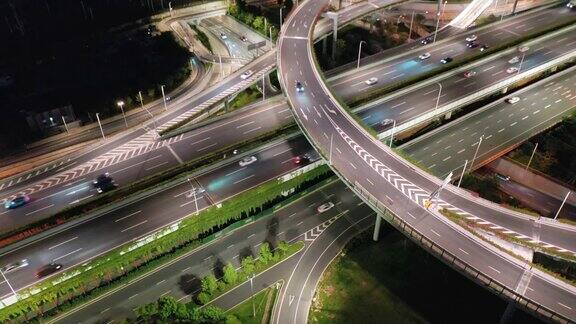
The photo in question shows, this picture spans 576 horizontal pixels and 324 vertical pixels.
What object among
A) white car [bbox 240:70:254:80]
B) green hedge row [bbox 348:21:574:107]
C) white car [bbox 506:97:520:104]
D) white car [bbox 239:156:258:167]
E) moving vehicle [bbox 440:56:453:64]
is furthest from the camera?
moving vehicle [bbox 440:56:453:64]

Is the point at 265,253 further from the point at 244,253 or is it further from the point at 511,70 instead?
the point at 511,70

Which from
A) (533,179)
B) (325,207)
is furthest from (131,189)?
(533,179)

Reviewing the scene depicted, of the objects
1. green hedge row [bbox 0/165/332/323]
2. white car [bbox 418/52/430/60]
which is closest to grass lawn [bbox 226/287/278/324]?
green hedge row [bbox 0/165/332/323]

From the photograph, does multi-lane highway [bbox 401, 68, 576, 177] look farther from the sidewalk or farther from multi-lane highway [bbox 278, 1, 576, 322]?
multi-lane highway [bbox 278, 1, 576, 322]

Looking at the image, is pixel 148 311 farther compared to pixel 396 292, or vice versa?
pixel 396 292

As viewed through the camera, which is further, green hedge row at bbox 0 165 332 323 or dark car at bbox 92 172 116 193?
dark car at bbox 92 172 116 193

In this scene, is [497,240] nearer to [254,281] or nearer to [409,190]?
[409,190]
